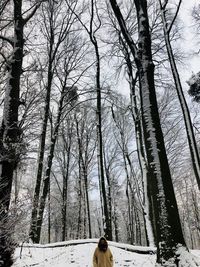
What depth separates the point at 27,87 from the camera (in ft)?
38.4

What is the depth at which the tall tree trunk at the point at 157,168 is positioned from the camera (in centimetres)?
405

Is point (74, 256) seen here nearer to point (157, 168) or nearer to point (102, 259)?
point (102, 259)

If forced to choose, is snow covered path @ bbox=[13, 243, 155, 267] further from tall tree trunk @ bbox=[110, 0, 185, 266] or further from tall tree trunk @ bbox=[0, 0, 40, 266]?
tall tree trunk @ bbox=[110, 0, 185, 266]

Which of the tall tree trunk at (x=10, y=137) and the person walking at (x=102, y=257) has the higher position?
the tall tree trunk at (x=10, y=137)

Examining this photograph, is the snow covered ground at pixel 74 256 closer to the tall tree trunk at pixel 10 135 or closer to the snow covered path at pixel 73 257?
the snow covered path at pixel 73 257

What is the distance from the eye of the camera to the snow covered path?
740cm

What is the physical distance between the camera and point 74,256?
8.11 m

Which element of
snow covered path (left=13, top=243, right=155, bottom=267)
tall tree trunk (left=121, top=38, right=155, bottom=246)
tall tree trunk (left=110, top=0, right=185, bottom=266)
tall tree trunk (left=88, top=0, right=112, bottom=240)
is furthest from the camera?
tall tree trunk (left=88, top=0, right=112, bottom=240)

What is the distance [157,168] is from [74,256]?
16.8ft

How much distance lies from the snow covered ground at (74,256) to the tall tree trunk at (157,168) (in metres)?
3.30

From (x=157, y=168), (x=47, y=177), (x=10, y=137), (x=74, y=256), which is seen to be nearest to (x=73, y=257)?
(x=74, y=256)

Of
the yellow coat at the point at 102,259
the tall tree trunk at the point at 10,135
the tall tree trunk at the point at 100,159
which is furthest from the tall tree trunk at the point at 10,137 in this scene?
the tall tree trunk at the point at 100,159

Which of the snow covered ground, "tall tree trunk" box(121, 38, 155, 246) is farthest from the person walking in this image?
"tall tree trunk" box(121, 38, 155, 246)

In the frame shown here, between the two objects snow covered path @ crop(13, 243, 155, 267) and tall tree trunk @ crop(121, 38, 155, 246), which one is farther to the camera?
tall tree trunk @ crop(121, 38, 155, 246)
